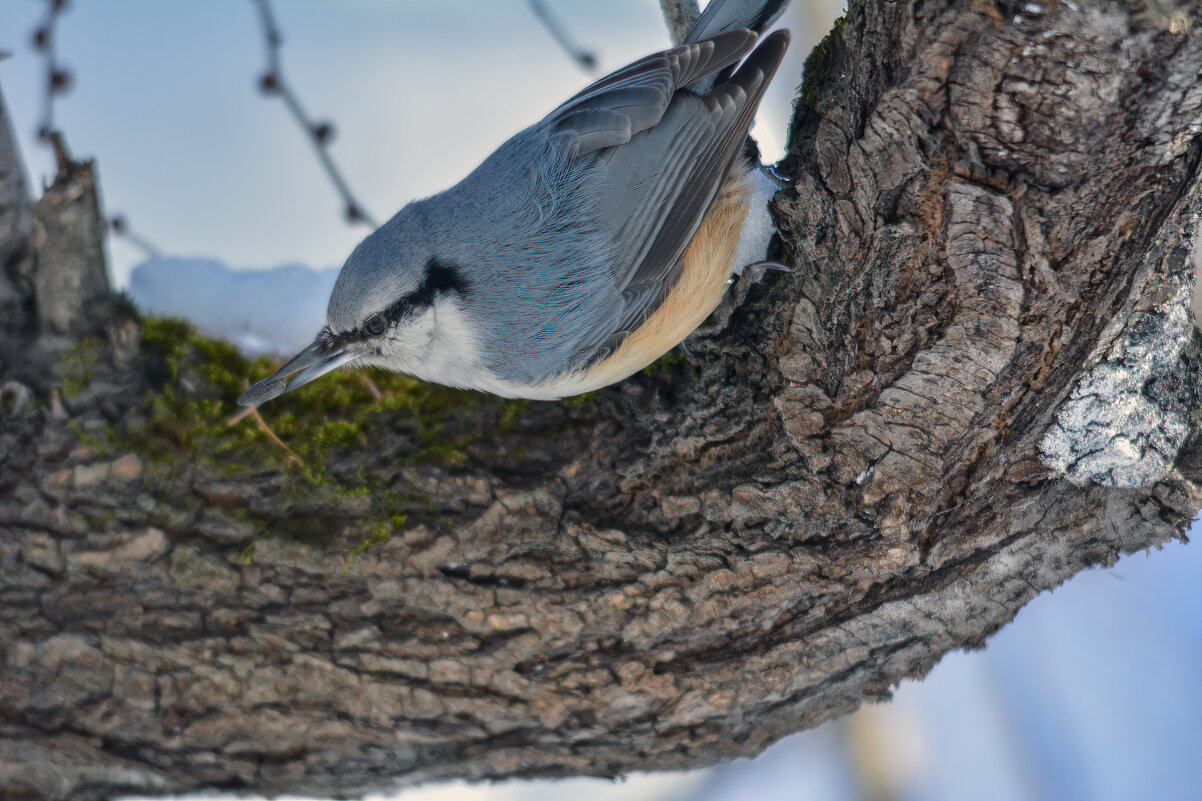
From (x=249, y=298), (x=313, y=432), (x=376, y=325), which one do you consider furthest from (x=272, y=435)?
(x=249, y=298)

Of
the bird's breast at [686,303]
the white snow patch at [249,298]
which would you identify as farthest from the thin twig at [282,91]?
the bird's breast at [686,303]

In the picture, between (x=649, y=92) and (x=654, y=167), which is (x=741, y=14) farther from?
(x=654, y=167)

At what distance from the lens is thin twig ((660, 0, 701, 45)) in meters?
1.86

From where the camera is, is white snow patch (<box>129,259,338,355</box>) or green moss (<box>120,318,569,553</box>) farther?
white snow patch (<box>129,259,338,355</box>)

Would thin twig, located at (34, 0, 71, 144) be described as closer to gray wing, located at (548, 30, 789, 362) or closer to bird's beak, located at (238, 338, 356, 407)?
bird's beak, located at (238, 338, 356, 407)

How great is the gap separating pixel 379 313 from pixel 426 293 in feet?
0.36

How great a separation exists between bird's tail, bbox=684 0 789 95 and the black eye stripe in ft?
2.17

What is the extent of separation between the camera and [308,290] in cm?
251

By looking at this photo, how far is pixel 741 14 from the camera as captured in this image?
1.76 meters

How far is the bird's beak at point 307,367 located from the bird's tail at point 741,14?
104cm

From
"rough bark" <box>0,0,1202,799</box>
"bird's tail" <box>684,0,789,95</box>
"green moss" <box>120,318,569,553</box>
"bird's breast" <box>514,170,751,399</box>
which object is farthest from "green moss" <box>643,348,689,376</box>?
"bird's tail" <box>684,0,789,95</box>

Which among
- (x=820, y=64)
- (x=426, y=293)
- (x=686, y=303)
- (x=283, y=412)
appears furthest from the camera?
(x=283, y=412)

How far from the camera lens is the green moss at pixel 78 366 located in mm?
1782

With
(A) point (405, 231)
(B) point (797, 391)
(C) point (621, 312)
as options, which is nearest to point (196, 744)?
(A) point (405, 231)
